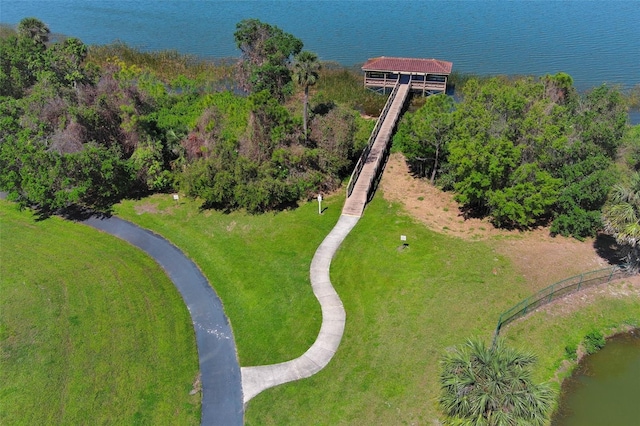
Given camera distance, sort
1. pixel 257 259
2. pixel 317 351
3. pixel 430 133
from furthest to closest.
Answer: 1. pixel 430 133
2. pixel 257 259
3. pixel 317 351

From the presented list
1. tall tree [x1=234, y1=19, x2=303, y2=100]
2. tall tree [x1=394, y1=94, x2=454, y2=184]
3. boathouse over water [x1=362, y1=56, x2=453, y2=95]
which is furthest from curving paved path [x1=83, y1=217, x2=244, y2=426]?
boathouse over water [x1=362, y1=56, x2=453, y2=95]

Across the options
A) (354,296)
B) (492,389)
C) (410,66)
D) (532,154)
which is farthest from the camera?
(410,66)

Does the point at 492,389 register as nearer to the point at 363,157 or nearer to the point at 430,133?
the point at 430,133

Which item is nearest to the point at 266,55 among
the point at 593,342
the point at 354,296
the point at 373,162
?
the point at 373,162

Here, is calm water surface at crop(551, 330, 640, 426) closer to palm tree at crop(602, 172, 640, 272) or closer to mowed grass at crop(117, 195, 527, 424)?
mowed grass at crop(117, 195, 527, 424)

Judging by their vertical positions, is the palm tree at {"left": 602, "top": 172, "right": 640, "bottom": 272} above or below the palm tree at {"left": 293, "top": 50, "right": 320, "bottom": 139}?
below

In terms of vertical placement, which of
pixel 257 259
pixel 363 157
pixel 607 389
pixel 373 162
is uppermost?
pixel 363 157

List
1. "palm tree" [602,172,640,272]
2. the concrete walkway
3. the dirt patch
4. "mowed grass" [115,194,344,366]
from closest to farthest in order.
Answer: the concrete walkway → "mowed grass" [115,194,344,366] → "palm tree" [602,172,640,272] → the dirt patch

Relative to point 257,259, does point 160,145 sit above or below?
above

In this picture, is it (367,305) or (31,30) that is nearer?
(367,305)
